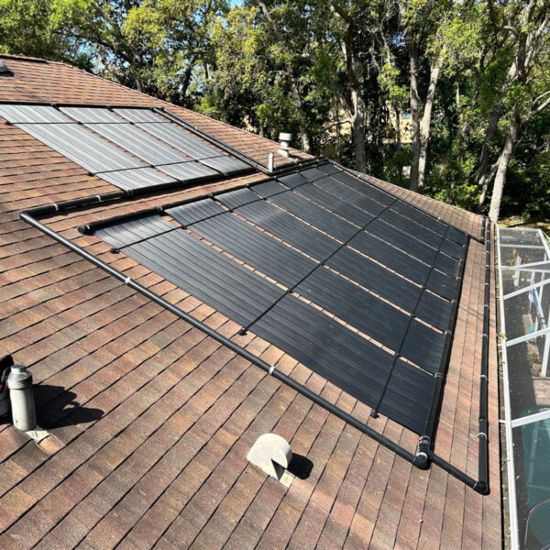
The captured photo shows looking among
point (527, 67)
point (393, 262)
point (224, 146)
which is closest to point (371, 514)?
point (393, 262)

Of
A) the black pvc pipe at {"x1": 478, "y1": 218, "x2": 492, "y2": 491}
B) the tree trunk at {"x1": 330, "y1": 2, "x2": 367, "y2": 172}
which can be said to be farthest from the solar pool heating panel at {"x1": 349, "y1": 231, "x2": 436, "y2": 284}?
the tree trunk at {"x1": 330, "y1": 2, "x2": 367, "y2": 172}

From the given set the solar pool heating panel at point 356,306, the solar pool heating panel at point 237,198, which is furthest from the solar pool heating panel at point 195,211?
the solar pool heating panel at point 356,306

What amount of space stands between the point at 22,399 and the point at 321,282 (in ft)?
16.3

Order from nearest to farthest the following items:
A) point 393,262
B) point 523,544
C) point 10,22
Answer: point 523,544 < point 393,262 < point 10,22

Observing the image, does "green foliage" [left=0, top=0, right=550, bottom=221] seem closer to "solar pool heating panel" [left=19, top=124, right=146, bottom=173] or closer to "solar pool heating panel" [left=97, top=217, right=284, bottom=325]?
"solar pool heating panel" [left=19, top=124, right=146, bottom=173]

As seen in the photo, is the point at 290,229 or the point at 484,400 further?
the point at 290,229

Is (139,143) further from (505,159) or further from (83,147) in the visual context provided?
(505,159)

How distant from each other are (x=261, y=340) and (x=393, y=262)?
453 centimetres

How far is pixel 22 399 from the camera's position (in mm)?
3764

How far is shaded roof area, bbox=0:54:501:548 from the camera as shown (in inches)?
144

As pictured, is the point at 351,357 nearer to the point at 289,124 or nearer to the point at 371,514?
the point at 371,514

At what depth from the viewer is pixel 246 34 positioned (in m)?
27.0

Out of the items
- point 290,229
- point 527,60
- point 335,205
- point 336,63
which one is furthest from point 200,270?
point 336,63

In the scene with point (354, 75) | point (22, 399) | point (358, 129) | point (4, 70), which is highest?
point (354, 75)
